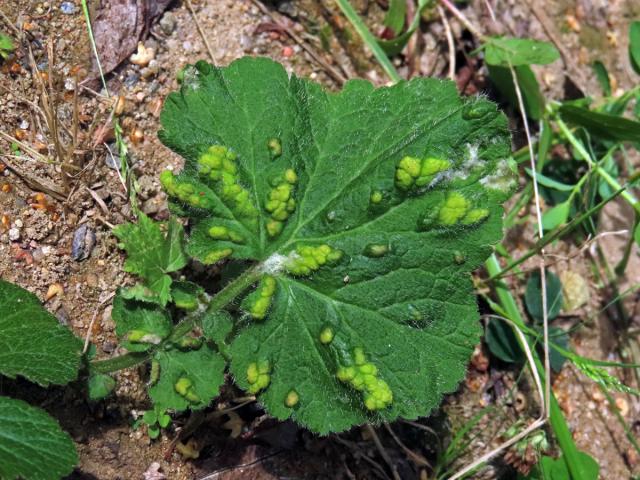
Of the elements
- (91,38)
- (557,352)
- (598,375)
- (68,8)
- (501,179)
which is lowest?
(557,352)

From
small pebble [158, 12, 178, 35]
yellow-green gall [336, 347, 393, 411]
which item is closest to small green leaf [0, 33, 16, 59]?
small pebble [158, 12, 178, 35]

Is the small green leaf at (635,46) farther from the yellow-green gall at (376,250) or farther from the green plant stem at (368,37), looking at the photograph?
the yellow-green gall at (376,250)

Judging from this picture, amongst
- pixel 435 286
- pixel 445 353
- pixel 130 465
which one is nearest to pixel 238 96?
pixel 435 286

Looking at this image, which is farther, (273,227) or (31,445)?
(273,227)

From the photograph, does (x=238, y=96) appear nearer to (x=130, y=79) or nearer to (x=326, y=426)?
(x=130, y=79)

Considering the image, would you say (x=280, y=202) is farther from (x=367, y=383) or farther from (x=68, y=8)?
(x=68, y=8)

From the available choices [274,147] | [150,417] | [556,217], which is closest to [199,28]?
[274,147]
